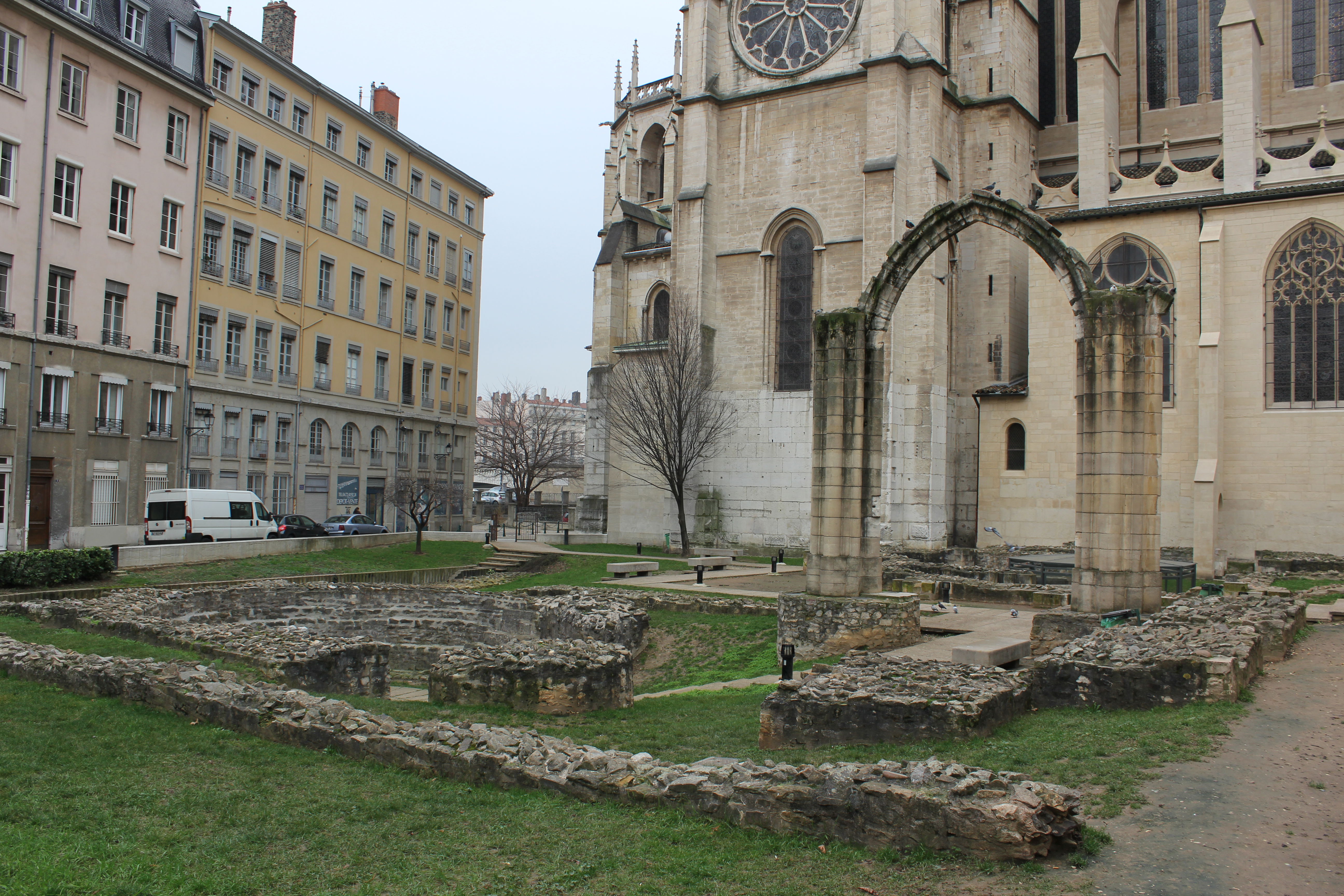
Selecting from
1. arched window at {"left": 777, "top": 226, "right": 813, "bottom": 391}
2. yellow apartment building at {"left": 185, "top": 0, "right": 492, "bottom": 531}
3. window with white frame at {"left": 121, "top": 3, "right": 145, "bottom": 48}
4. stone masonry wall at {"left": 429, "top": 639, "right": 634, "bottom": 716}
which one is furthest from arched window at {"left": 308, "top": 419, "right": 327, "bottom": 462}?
stone masonry wall at {"left": 429, "top": 639, "right": 634, "bottom": 716}

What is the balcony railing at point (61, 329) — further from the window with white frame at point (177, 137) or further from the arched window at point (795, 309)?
the arched window at point (795, 309)

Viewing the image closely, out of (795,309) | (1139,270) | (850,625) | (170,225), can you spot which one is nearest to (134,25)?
(170,225)

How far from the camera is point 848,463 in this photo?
618 inches

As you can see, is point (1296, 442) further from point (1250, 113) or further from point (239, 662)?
point (239, 662)

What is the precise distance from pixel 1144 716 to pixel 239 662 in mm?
11863

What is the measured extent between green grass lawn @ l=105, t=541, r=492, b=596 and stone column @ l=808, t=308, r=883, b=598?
643 inches

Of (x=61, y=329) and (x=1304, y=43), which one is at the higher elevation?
(x=1304, y=43)

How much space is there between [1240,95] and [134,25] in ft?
128

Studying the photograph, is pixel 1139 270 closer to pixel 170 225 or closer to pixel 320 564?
pixel 320 564

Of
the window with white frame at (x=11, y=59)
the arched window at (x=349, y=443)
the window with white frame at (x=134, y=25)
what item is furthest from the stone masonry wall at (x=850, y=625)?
the window with white frame at (x=134, y=25)

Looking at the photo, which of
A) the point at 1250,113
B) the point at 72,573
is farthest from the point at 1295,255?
the point at 72,573

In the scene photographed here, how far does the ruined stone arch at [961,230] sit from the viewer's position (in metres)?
14.3

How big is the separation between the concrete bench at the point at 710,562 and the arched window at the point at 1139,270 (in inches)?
600

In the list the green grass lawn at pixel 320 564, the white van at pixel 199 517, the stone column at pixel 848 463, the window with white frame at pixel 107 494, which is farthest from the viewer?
the window with white frame at pixel 107 494
